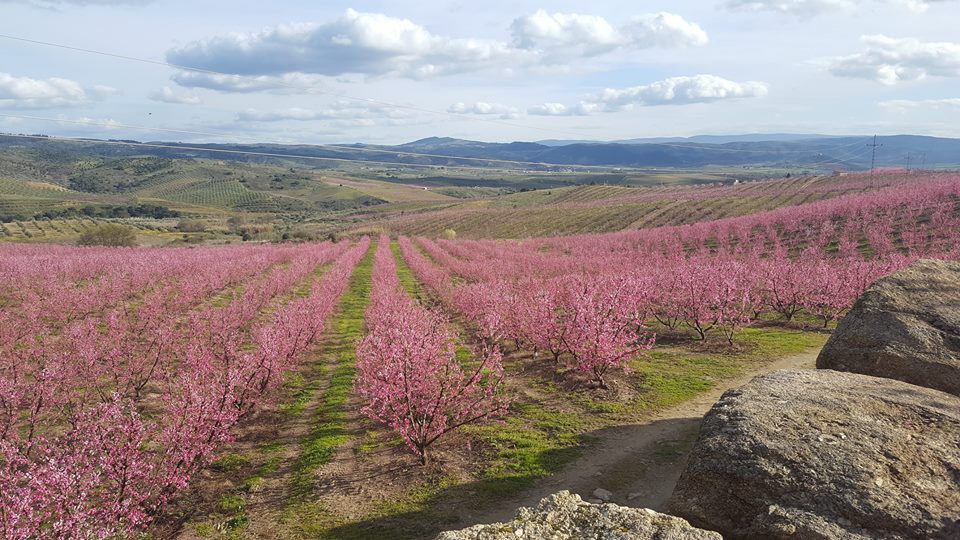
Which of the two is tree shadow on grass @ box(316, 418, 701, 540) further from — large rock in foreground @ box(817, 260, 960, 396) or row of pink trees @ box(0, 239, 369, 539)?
large rock in foreground @ box(817, 260, 960, 396)

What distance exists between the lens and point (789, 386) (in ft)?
31.7

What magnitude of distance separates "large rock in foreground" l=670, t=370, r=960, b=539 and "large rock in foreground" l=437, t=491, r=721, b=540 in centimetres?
138

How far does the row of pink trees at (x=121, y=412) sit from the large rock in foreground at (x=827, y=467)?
28.5 ft

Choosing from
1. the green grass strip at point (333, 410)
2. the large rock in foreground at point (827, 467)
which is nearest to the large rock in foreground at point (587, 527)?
the large rock in foreground at point (827, 467)

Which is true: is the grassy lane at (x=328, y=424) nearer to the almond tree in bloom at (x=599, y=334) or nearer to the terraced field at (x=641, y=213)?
the almond tree in bloom at (x=599, y=334)

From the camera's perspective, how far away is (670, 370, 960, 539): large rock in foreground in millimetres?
6402

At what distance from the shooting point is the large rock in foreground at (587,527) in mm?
6145

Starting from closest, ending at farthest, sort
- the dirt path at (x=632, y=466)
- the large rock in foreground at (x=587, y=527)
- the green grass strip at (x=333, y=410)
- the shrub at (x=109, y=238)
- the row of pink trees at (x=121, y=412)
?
the large rock in foreground at (x=587, y=527) → the row of pink trees at (x=121, y=412) → the dirt path at (x=632, y=466) → the green grass strip at (x=333, y=410) → the shrub at (x=109, y=238)

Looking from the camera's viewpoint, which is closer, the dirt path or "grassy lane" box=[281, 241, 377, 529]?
the dirt path

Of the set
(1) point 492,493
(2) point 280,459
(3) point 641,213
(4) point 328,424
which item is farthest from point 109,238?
(3) point 641,213

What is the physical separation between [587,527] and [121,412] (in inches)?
457

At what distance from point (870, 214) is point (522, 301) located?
45897mm

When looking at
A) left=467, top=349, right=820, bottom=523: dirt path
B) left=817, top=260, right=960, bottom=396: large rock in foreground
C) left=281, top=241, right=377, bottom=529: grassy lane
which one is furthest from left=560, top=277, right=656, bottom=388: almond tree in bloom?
left=281, top=241, right=377, bottom=529: grassy lane

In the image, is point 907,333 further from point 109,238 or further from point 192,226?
point 192,226
